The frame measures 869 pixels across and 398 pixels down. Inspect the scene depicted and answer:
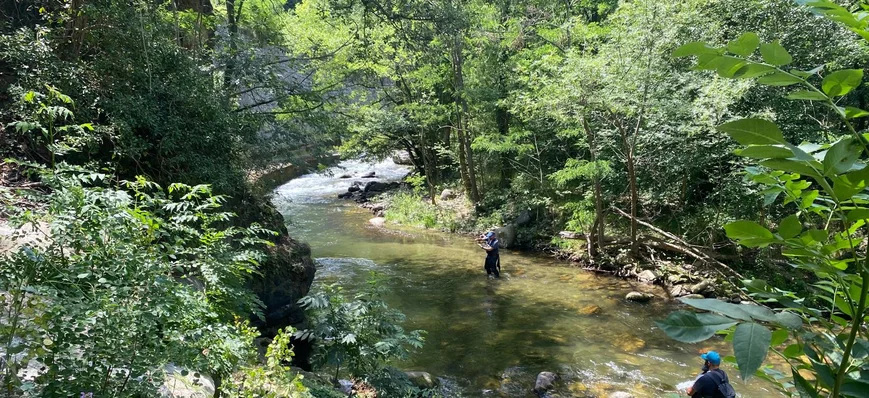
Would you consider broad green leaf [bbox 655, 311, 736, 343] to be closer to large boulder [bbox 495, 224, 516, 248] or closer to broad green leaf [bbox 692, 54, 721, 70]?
broad green leaf [bbox 692, 54, 721, 70]

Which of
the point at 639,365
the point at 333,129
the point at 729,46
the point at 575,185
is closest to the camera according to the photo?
the point at 729,46

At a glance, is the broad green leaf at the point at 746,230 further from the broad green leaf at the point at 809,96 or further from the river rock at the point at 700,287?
the river rock at the point at 700,287

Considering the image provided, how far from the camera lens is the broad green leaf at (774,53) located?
80cm

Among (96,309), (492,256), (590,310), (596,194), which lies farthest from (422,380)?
(596,194)

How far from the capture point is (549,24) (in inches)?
731

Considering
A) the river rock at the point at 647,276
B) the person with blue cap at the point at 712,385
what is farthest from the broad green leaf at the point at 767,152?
the river rock at the point at 647,276

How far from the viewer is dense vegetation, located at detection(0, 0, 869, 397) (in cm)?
94

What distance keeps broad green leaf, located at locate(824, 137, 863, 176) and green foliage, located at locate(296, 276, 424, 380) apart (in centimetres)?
459

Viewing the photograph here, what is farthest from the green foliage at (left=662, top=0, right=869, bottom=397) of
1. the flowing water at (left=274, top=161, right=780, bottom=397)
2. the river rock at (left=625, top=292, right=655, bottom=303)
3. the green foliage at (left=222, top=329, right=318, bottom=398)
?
the river rock at (left=625, top=292, right=655, bottom=303)

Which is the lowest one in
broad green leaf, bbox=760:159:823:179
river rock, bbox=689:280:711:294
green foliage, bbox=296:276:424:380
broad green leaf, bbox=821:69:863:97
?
river rock, bbox=689:280:711:294

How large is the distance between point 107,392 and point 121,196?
3.82 ft

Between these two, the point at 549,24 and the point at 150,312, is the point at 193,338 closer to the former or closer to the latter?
the point at 150,312

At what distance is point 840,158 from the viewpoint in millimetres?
790

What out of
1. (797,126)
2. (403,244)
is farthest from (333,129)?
(797,126)
